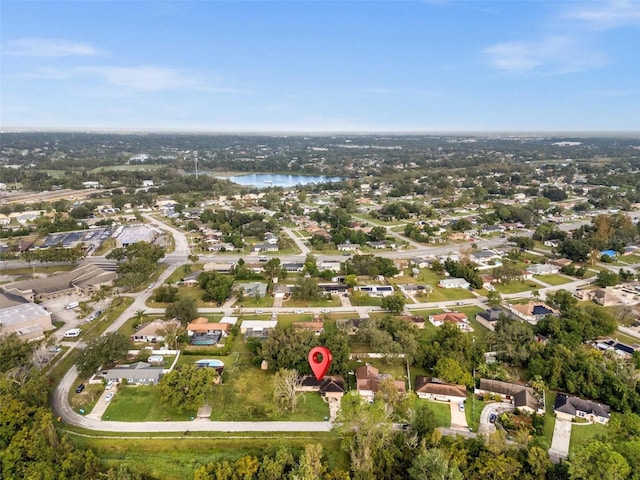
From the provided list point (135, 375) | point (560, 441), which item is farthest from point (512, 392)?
point (135, 375)

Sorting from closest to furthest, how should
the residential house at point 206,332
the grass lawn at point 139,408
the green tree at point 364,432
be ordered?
the green tree at point 364,432
the grass lawn at point 139,408
the residential house at point 206,332

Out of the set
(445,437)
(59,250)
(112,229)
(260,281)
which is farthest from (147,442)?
(112,229)

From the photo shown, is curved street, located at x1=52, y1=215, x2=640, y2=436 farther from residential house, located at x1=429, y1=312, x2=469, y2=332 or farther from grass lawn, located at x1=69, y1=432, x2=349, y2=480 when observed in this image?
residential house, located at x1=429, y1=312, x2=469, y2=332

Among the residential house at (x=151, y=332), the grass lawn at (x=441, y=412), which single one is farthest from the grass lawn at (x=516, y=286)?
the residential house at (x=151, y=332)

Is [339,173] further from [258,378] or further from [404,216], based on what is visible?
[258,378]

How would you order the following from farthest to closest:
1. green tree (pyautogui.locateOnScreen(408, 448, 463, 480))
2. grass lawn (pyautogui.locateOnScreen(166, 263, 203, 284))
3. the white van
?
grass lawn (pyautogui.locateOnScreen(166, 263, 203, 284)) < the white van < green tree (pyautogui.locateOnScreen(408, 448, 463, 480))

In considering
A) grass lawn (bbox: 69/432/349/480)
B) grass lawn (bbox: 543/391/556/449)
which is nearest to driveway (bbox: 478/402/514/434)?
grass lawn (bbox: 543/391/556/449)

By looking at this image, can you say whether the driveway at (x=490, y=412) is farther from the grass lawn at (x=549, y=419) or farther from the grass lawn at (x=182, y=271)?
the grass lawn at (x=182, y=271)
